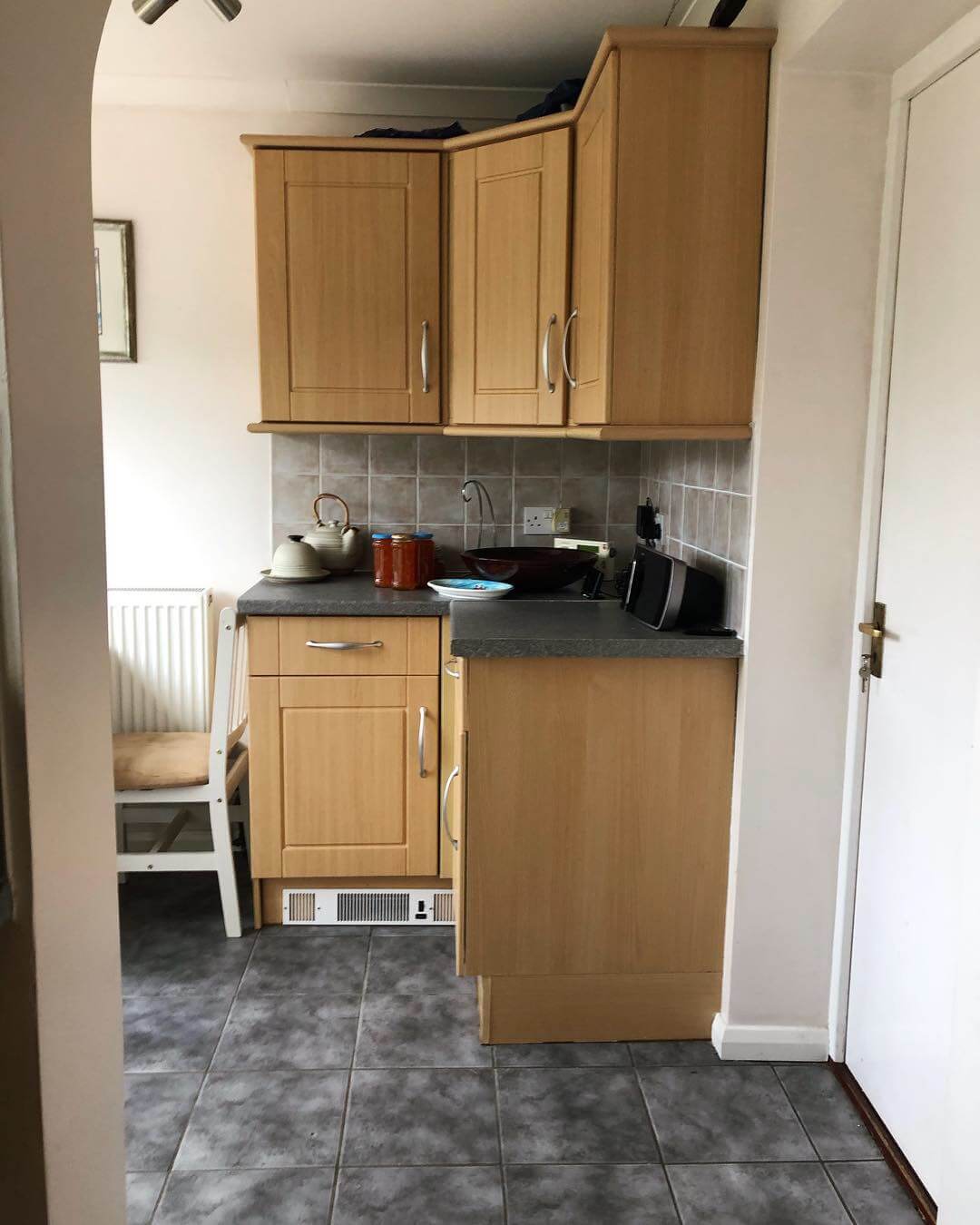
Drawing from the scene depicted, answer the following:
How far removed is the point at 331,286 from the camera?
119 inches

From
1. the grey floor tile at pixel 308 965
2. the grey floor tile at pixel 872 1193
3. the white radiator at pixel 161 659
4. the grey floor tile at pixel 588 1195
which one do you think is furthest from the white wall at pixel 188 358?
the grey floor tile at pixel 872 1193

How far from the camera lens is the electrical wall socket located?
3.46 metres

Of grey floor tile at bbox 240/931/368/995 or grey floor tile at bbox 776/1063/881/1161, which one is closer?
grey floor tile at bbox 776/1063/881/1161

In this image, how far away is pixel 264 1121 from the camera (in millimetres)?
2105

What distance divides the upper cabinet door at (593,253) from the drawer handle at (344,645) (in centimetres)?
80

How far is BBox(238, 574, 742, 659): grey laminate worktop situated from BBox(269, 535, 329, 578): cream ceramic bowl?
0.04 metres

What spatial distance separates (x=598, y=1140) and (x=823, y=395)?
155 centimetres

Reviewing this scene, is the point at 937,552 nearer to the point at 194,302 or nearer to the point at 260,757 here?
the point at 260,757

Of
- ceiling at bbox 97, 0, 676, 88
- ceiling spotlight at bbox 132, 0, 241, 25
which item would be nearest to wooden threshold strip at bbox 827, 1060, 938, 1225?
ceiling spotlight at bbox 132, 0, 241, 25

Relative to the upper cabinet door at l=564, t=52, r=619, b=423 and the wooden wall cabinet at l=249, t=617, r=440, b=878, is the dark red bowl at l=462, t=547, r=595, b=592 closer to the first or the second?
the wooden wall cabinet at l=249, t=617, r=440, b=878

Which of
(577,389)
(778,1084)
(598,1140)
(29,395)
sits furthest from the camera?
(577,389)

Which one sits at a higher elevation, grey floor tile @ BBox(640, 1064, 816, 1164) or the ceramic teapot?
the ceramic teapot

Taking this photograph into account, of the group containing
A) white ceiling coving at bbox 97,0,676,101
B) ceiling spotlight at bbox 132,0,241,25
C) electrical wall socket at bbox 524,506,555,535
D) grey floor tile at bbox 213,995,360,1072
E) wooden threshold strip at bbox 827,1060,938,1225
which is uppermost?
white ceiling coving at bbox 97,0,676,101

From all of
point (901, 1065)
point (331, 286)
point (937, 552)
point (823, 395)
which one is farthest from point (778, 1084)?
point (331, 286)
